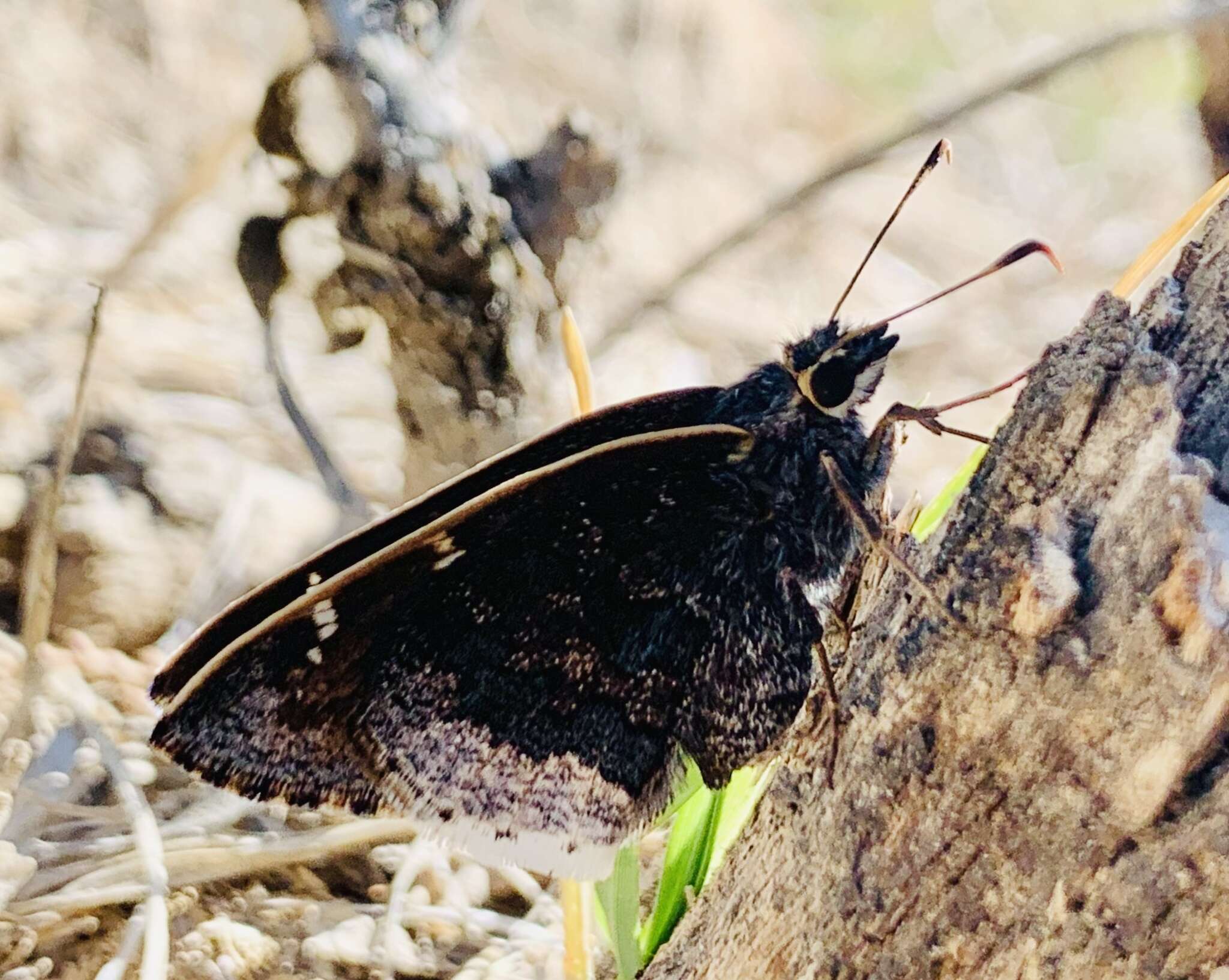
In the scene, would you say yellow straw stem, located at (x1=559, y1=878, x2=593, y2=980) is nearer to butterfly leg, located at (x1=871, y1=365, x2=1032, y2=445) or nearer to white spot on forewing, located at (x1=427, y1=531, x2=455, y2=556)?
white spot on forewing, located at (x1=427, y1=531, x2=455, y2=556)

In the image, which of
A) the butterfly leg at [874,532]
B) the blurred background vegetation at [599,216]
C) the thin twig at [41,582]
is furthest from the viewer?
the blurred background vegetation at [599,216]

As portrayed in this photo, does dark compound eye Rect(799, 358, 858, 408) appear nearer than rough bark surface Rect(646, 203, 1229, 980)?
No

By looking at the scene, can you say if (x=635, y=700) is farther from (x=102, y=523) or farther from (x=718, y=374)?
(x=718, y=374)

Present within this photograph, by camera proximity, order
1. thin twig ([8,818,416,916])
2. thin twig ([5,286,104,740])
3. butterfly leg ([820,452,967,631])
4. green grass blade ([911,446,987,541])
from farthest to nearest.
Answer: thin twig ([5,286,104,740]) < thin twig ([8,818,416,916]) < green grass blade ([911,446,987,541]) < butterfly leg ([820,452,967,631])

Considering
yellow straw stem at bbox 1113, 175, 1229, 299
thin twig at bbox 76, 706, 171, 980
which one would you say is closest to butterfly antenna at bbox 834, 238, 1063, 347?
yellow straw stem at bbox 1113, 175, 1229, 299

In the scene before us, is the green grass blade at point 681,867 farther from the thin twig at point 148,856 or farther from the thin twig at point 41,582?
the thin twig at point 41,582

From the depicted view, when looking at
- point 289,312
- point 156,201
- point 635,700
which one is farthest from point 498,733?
point 156,201

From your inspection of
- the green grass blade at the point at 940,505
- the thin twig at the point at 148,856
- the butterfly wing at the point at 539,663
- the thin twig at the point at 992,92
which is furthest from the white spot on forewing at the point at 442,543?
the thin twig at the point at 992,92
